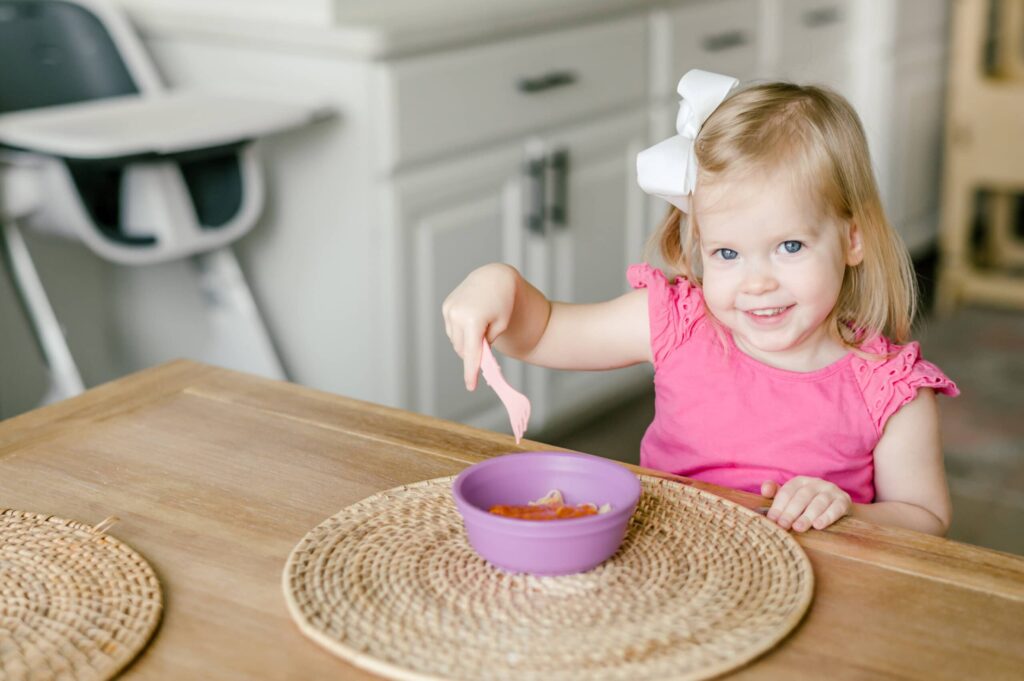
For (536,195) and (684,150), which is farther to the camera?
(536,195)

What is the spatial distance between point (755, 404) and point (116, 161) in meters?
1.04

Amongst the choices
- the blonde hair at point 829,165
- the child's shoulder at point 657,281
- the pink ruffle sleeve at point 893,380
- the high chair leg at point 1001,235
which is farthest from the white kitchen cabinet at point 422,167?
the high chair leg at point 1001,235

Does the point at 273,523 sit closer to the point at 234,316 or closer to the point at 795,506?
the point at 795,506

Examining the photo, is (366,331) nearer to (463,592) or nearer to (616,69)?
(616,69)

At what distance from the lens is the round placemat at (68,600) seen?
68 cm

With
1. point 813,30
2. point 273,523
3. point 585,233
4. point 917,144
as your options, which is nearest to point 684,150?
point 273,523

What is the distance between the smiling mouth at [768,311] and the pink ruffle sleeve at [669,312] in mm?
113

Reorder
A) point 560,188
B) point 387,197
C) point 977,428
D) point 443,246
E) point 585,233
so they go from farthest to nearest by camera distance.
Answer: point 977,428 < point 585,233 < point 560,188 < point 443,246 < point 387,197

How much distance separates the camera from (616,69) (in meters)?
2.55

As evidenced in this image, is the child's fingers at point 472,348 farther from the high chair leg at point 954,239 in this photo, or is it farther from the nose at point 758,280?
the high chair leg at point 954,239

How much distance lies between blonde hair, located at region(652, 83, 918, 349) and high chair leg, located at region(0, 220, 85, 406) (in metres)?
1.17

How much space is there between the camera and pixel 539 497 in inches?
33.8

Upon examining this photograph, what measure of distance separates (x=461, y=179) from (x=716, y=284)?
3.98 ft

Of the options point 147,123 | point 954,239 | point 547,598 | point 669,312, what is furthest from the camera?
point 954,239
